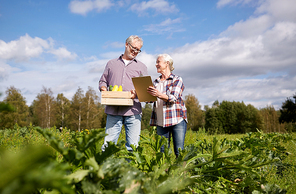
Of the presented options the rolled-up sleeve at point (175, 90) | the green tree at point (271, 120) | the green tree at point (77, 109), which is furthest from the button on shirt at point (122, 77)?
the green tree at point (271, 120)

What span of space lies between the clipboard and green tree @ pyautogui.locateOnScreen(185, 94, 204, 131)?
4116 cm

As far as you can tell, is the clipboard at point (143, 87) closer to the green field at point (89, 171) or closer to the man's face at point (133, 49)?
the man's face at point (133, 49)

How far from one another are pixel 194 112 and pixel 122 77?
42210 mm

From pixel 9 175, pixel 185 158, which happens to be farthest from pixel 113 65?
pixel 9 175

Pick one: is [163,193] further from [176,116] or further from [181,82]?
[181,82]

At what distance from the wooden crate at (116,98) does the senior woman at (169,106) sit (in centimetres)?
42

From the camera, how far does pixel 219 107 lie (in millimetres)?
41469

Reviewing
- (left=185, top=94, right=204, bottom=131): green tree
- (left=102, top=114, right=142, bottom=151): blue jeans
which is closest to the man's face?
(left=102, top=114, right=142, bottom=151): blue jeans

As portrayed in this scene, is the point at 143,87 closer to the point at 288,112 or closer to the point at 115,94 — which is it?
the point at 115,94

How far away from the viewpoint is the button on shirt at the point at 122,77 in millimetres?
3547

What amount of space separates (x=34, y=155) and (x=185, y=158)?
106 cm

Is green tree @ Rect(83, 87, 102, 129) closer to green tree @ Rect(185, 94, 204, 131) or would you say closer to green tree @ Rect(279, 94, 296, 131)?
green tree @ Rect(185, 94, 204, 131)

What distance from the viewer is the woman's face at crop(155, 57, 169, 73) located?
360cm

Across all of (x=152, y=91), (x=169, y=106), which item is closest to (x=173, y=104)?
(x=169, y=106)
